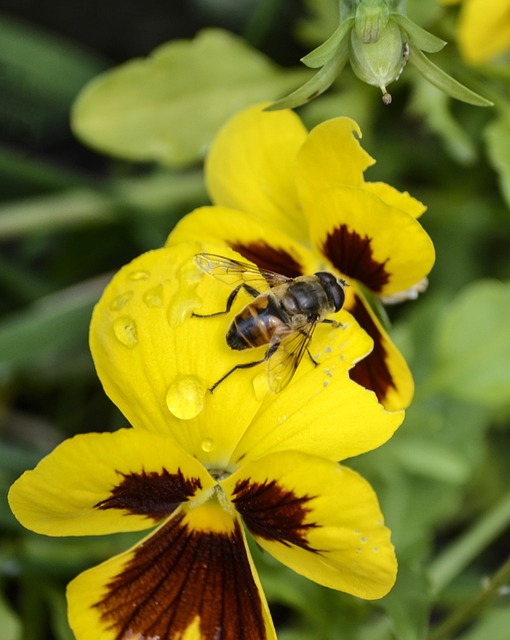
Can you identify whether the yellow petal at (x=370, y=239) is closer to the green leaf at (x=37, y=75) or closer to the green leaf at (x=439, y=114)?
the green leaf at (x=439, y=114)

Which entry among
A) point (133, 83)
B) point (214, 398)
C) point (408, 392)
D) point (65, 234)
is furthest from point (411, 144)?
point (214, 398)

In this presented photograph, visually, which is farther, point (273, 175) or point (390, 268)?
point (273, 175)

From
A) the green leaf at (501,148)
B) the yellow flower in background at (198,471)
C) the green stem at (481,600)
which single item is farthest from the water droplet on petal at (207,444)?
the green leaf at (501,148)

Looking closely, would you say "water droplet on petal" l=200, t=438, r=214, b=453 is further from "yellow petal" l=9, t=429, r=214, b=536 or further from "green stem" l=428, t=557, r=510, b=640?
"green stem" l=428, t=557, r=510, b=640

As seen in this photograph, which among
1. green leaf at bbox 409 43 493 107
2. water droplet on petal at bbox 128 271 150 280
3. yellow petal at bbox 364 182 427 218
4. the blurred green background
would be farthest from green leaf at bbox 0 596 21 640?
green leaf at bbox 409 43 493 107

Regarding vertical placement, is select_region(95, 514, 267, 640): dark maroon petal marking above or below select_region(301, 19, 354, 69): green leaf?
below

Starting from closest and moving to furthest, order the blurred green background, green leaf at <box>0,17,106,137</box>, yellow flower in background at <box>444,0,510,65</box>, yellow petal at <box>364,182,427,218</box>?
yellow petal at <box>364,182,427,218</box> → yellow flower in background at <box>444,0,510,65</box> → the blurred green background → green leaf at <box>0,17,106,137</box>

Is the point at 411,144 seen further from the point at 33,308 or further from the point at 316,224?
the point at 316,224
